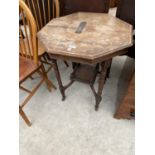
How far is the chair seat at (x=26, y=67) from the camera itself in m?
1.25

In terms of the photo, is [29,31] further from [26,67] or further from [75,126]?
[75,126]

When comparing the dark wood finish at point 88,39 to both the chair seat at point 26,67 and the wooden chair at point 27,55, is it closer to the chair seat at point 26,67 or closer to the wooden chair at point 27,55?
the wooden chair at point 27,55

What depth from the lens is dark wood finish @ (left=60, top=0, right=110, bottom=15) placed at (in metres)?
1.52

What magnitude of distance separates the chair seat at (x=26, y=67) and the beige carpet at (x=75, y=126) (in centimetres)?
48

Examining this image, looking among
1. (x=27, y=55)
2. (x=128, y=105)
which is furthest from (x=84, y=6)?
(x=128, y=105)

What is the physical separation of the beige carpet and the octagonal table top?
0.69m

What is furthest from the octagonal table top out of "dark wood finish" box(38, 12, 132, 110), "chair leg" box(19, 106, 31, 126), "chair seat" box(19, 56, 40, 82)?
"chair leg" box(19, 106, 31, 126)

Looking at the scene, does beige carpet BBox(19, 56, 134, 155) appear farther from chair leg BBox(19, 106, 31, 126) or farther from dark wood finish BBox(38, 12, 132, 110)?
dark wood finish BBox(38, 12, 132, 110)

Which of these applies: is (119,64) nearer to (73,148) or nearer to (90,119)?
(90,119)

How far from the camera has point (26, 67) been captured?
1.31m

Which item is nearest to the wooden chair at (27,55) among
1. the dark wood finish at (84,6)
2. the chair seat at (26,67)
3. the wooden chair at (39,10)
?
the chair seat at (26,67)

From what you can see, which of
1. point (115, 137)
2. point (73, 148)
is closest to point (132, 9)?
point (115, 137)

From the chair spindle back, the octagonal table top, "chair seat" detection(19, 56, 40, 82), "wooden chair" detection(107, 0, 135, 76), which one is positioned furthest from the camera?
"wooden chair" detection(107, 0, 135, 76)
